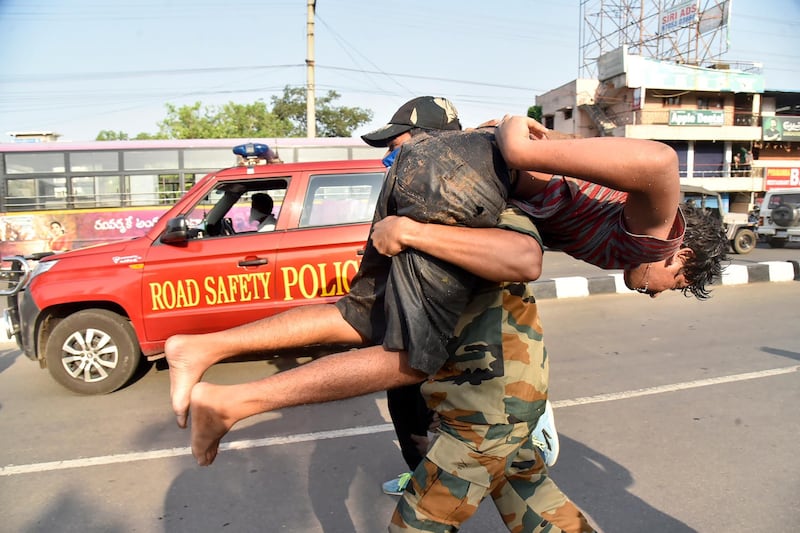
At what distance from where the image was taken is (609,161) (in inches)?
44.7

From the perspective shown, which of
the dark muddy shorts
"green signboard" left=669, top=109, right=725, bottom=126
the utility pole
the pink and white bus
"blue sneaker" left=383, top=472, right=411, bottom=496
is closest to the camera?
the dark muddy shorts

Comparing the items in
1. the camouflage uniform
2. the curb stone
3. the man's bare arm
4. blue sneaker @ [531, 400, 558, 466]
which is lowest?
the curb stone

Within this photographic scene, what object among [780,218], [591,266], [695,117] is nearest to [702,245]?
[591,266]

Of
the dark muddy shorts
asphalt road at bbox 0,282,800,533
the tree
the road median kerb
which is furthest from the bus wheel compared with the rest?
the tree

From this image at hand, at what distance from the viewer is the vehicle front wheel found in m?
14.8

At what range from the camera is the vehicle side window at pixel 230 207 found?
4734mm

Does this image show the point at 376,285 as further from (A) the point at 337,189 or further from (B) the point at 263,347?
(A) the point at 337,189

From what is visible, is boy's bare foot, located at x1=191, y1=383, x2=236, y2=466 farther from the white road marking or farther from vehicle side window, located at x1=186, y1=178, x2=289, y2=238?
vehicle side window, located at x1=186, y1=178, x2=289, y2=238

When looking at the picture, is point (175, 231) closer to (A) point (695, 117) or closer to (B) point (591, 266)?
(B) point (591, 266)

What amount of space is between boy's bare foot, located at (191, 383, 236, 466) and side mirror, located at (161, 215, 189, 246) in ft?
10.8

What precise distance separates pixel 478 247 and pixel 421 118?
51.2 inches

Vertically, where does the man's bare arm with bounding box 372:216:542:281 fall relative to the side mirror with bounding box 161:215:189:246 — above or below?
above

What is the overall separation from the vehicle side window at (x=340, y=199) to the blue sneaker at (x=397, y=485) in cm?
235

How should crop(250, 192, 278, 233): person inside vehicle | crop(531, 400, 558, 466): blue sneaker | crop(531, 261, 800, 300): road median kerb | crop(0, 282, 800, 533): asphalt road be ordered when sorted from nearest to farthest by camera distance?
crop(531, 400, 558, 466): blue sneaker, crop(0, 282, 800, 533): asphalt road, crop(250, 192, 278, 233): person inside vehicle, crop(531, 261, 800, 300): road median kerb
